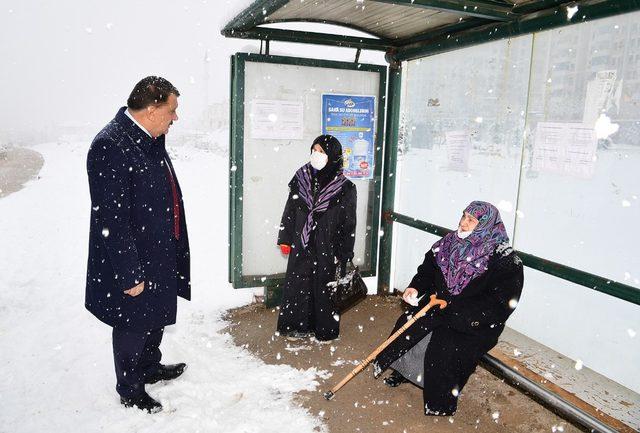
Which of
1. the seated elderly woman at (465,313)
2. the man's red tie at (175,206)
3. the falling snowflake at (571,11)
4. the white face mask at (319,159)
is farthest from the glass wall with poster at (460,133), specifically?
the man's red tie at (175,206)

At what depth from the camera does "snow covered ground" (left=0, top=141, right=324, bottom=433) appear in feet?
10.2

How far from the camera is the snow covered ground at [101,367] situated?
10.2ft

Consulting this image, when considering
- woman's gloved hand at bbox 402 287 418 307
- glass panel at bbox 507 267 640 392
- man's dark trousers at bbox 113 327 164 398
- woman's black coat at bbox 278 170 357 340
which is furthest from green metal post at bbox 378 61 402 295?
man's dark trousers at bbox 113 327 164 398

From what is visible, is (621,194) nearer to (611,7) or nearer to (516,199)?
(516,199)

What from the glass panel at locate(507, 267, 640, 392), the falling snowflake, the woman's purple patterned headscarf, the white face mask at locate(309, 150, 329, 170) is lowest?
the glass panel at locate(507, 267, 640, 392)

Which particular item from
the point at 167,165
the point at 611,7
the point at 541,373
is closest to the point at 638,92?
the point at 611,7

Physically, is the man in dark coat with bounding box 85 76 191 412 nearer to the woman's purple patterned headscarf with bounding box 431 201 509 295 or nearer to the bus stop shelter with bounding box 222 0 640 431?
the bus stop shelter with bounding box 222 0 640 431

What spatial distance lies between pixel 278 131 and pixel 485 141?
2110 millimetres

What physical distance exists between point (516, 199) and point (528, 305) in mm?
1160

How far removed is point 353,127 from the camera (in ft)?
17.0

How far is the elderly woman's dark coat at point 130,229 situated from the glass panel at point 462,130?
2.88 metres

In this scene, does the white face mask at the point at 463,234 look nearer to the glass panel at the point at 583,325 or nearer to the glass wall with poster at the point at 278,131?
the glass panel at the point at 583,325

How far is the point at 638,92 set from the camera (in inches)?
121

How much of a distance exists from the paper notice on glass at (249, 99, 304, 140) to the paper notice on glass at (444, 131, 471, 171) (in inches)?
62.5
